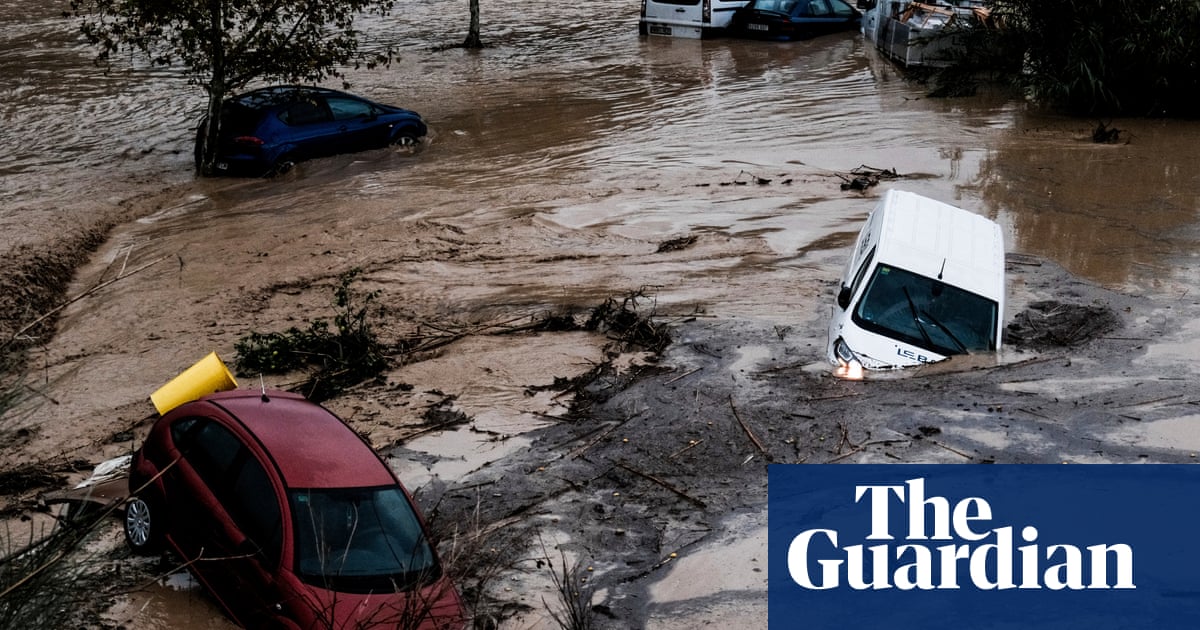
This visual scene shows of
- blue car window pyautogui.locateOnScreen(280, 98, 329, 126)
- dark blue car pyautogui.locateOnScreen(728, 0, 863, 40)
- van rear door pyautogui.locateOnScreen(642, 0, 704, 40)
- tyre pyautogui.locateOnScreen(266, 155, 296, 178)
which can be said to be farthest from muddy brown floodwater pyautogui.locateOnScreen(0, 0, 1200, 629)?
van rear door pyautogui.locateOnScreen(642, 0, 704, 40)

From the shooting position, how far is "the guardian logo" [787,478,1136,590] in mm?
7625

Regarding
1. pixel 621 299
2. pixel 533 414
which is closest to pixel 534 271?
pixel 621 299

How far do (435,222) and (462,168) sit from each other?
10.1 feet

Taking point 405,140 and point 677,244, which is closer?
point 677,244

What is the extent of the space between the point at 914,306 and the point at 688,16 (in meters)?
20.1

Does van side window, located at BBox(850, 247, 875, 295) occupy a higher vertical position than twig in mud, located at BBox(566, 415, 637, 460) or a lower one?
higher

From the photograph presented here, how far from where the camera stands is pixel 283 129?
1850cm

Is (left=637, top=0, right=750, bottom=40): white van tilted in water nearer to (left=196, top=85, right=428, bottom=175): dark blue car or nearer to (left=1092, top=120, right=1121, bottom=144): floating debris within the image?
(left=1092, top=120, right=1121, bottom=144): floating debris

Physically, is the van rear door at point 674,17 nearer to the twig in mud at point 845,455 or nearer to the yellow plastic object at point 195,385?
the twig in mud at point 845,455

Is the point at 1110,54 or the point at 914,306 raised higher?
the point at 1110,54

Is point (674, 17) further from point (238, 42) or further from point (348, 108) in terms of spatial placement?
point (238, 42)

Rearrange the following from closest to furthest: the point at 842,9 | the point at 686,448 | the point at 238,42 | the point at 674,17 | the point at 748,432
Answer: the point at 686,448 → the point at 748,432 → the point at 238,42 → the point at 674,17 → the point at 842,9

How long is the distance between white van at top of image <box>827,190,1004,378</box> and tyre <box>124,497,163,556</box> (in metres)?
5.82

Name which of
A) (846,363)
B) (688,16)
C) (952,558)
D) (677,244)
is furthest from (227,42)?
(688,16)
